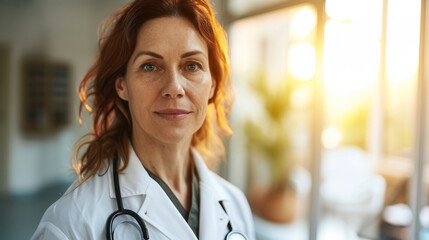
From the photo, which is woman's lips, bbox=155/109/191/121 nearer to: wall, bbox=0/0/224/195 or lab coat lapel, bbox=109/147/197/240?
lab coat lapel, bbox=109/147/197/240

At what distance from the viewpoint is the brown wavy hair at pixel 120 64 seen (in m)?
0.97

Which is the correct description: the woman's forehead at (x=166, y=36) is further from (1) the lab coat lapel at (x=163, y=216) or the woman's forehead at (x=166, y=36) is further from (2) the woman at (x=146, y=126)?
(1) the lab coat lapel at (x=163, y=216)

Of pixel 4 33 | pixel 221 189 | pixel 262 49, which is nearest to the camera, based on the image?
pixel 221 189

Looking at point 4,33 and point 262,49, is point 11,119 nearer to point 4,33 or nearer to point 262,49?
point 4,33

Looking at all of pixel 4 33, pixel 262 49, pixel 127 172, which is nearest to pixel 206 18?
pixel 127 172

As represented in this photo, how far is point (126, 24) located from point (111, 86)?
0.19 meters

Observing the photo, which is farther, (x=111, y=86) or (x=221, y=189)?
(x=221, y=189)

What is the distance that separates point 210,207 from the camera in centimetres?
110

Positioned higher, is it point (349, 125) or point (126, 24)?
point (126, 24)

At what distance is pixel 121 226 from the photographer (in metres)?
0.92

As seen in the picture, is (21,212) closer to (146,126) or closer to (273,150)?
(146,126)

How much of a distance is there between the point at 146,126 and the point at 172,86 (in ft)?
0.45

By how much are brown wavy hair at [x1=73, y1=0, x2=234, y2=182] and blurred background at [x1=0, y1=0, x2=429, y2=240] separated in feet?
1.79

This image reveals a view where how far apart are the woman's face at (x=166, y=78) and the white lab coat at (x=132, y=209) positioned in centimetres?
14
